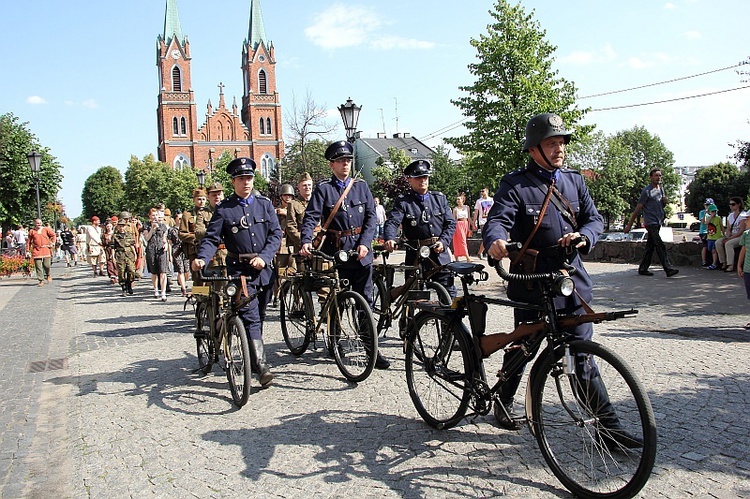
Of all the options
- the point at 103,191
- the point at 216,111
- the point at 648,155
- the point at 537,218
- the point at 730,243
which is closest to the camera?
the point at 537,218

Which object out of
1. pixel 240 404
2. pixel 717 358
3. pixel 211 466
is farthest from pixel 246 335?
pixel 717 358

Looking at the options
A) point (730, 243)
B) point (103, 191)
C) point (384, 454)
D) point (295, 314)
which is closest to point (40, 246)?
point (295, 314)

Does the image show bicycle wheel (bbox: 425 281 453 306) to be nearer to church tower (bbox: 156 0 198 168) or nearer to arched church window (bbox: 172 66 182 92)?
church tower (bbox: 156 0 198 168)

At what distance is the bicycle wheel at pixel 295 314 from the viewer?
6.99 m

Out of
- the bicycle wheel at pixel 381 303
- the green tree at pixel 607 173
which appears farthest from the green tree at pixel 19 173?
the green tree at pixel 607 173

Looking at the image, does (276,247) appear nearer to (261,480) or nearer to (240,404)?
(240,404)

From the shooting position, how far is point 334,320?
6355mm

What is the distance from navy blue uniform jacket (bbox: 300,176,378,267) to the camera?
684 cm

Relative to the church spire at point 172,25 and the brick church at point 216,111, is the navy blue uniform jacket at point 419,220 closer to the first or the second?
the brick church at point 216,111

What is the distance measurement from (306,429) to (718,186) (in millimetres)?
81589

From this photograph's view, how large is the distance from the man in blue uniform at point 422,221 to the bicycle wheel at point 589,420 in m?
3.51

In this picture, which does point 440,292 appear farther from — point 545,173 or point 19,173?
point 19,173

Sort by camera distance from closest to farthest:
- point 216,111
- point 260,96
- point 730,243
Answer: point 730,243 < point 260,96 < point 216,111

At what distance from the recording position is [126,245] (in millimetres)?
16172
